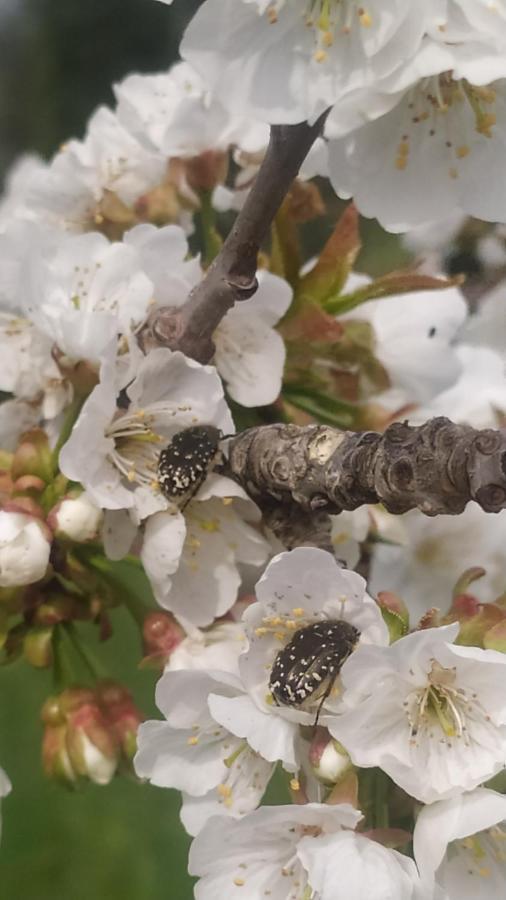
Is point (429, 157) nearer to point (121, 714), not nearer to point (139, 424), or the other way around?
point (139, 424)

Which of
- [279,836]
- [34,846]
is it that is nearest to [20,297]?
[279,836]

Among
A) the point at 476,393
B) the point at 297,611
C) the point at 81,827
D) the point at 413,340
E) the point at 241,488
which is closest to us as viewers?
the point at 297,611

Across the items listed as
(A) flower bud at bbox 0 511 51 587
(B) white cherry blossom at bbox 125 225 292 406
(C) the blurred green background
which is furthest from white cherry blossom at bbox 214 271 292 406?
(C) the blurred green background

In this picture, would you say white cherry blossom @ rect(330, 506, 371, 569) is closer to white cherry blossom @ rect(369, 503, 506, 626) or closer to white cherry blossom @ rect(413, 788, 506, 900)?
white cherry blossom @ rect(369, 503, 506, 626)

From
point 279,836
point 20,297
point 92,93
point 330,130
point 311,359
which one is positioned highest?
point 330,130

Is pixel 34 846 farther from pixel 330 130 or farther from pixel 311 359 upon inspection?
pixel 330 130

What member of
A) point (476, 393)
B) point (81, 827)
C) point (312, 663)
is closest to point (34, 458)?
point (312, 663)

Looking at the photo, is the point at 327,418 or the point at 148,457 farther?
the point at 327,418

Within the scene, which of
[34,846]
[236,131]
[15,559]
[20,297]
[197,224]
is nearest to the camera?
[15,559]
